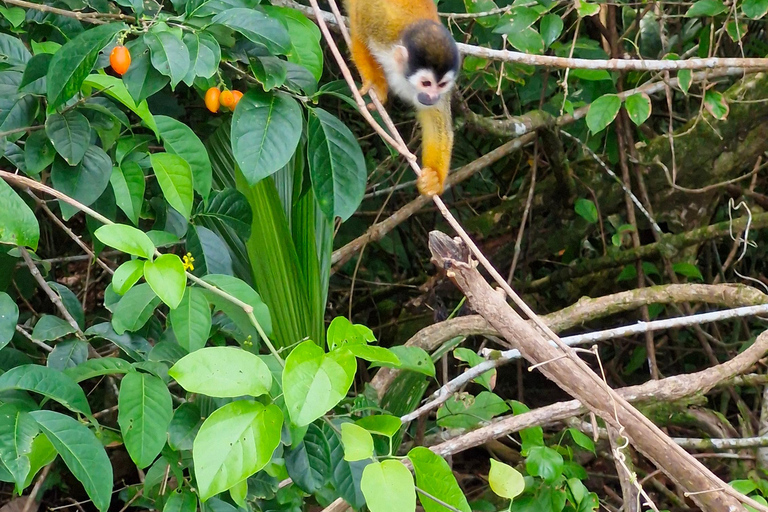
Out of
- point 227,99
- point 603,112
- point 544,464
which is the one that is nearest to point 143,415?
point 227,99

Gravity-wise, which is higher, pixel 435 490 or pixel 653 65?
pixel 653 65

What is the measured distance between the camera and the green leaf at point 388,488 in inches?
38.5

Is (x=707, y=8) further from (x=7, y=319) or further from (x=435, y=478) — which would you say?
(x=7, y=319)

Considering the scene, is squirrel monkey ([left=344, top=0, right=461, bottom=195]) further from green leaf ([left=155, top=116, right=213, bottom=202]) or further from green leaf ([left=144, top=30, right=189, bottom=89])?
green leaf ([left=144, top=30, right=189, bottom=89])

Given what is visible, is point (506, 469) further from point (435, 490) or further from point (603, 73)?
point (603, 73)

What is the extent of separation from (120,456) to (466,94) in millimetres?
2148

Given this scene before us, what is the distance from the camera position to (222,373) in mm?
974

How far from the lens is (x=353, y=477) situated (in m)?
1.33

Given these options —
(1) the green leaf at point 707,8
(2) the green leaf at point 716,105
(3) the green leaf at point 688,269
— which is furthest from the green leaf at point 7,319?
(3) the green leaf at point 688,269

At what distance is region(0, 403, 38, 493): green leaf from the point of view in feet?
3.41

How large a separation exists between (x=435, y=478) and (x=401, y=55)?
1.51 metres

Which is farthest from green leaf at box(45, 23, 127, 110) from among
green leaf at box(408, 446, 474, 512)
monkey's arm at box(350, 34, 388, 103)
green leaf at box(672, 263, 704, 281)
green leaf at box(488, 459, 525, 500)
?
green leaf at box(672, 263, 704, 281)

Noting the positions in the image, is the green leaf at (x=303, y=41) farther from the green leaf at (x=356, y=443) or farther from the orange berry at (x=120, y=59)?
the green leaf at (x=356, y=443)

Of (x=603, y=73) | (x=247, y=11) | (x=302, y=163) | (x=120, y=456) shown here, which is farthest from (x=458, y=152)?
(x=247, y=11)
